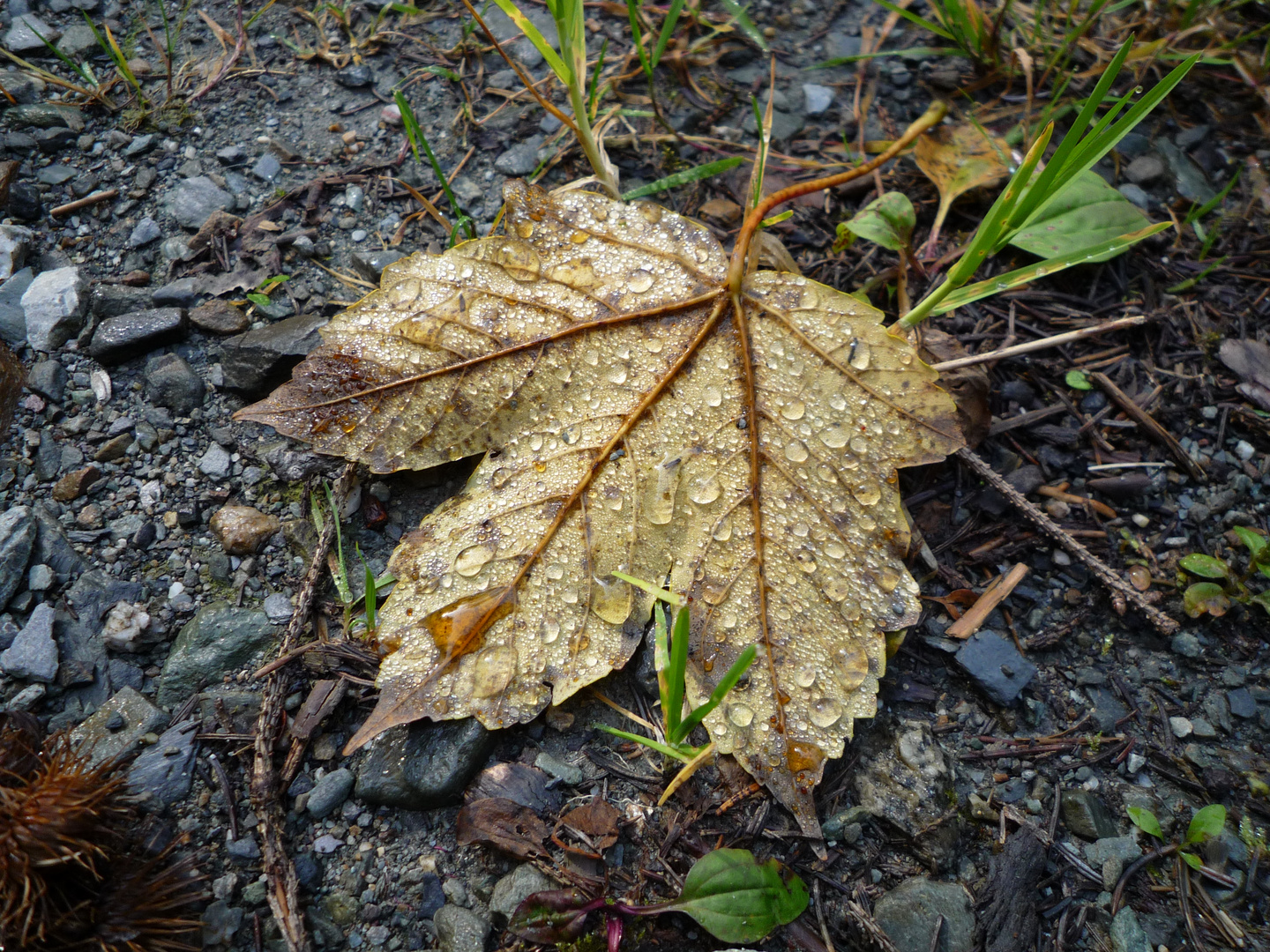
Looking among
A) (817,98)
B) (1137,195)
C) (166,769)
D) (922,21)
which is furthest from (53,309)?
(1137,195)

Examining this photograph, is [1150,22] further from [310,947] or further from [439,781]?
[310,947]

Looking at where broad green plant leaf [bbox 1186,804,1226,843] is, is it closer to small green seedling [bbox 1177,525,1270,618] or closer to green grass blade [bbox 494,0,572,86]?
small green seedling [bbox 1177,525,1270,618]

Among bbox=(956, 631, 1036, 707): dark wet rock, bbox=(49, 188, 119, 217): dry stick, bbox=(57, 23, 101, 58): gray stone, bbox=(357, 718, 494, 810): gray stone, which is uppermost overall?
bbox=(57, 23, 101, 58): gray stone

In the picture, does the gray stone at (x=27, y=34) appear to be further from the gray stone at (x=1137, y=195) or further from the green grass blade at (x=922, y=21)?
the gray stone at (x=1137, y=195)

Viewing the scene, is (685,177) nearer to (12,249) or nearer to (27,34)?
(12,249)

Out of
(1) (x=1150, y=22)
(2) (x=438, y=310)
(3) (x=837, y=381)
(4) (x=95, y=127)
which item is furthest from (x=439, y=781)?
(1) (x=1150, y=22)

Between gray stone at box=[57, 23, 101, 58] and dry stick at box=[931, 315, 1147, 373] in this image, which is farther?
gray stone at box=[57, 23, 101, 58]

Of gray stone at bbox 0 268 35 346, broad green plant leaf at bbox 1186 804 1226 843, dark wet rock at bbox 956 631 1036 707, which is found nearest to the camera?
broad green plant leaf at bbox 1186 804 1226 843

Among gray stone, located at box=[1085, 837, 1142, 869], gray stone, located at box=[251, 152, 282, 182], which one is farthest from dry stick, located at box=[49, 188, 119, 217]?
gray stone, located at box=[1085, 837, 1142, 869]
